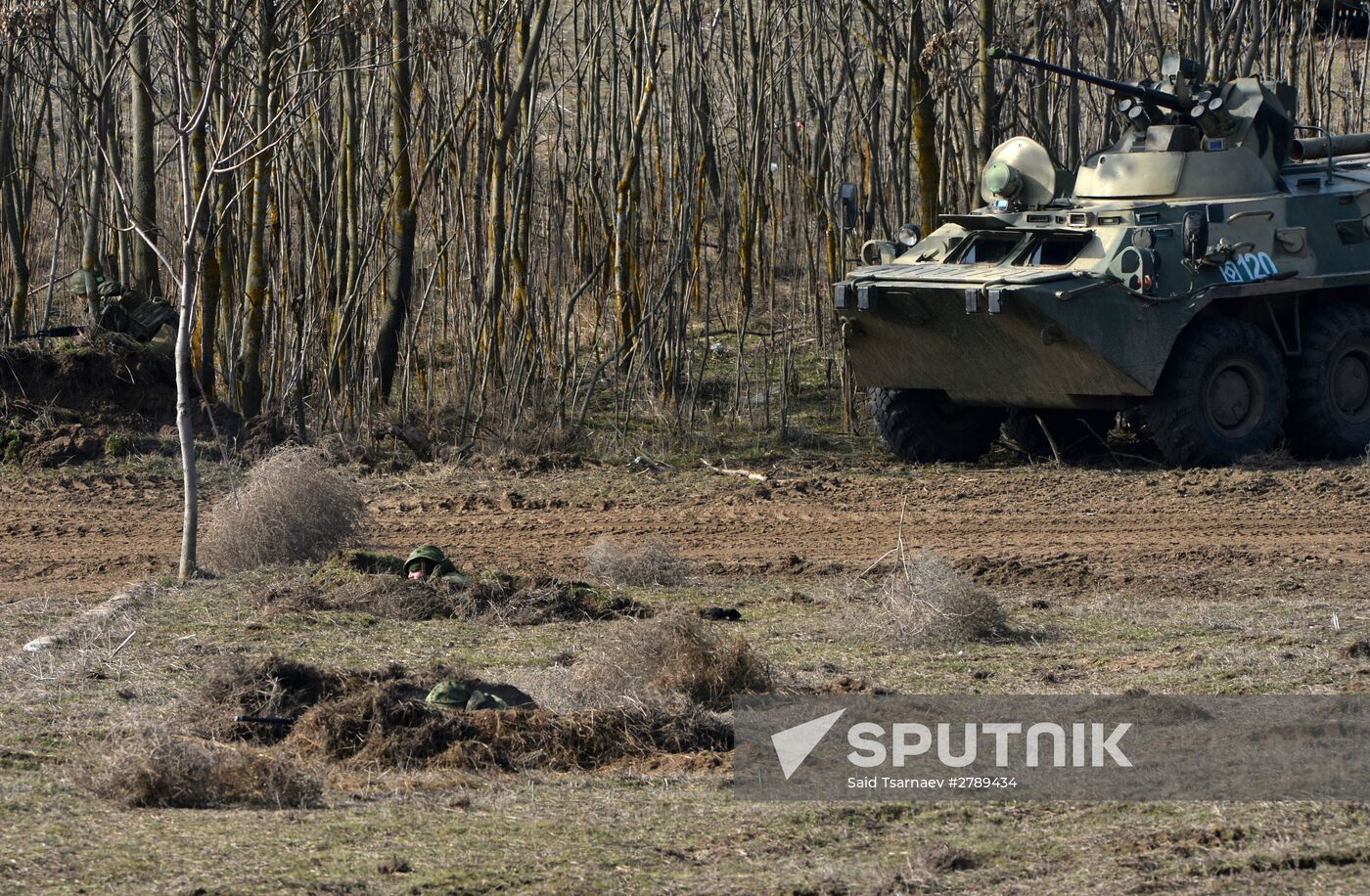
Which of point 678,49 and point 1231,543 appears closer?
point 1231,543

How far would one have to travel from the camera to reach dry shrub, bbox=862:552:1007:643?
700 centimetres

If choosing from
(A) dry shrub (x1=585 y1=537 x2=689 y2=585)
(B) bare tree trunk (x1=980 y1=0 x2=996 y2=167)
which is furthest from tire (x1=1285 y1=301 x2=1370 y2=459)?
(A) dry shrub (x1=585 y1=537 x2=689 y2=585)

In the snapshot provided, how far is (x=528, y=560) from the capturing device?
9.18 m

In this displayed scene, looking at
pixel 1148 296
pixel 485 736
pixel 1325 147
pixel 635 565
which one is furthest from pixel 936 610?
pixel 1325 147

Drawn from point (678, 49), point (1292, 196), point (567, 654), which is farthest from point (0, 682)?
point (678, 49)

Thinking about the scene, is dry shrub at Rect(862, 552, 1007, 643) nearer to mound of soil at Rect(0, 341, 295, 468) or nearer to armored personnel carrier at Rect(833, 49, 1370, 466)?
armored personnel carrier at Rect(833, 49, 1370, 466)

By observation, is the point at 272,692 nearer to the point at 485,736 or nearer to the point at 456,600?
the point at 485,736

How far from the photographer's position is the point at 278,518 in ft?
→ 28.6

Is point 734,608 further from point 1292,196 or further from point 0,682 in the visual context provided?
point 1292,196

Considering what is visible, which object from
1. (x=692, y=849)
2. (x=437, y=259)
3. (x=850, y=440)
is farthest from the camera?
(x=850, y=440)

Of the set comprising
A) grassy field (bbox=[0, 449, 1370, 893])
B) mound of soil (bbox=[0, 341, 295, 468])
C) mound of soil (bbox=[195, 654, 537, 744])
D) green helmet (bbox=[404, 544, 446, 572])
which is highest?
mound of soil (bbox=[0, 341, 295, 468])

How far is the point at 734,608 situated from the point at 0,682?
3128 millimetres

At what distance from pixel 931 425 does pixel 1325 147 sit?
3.63 metres

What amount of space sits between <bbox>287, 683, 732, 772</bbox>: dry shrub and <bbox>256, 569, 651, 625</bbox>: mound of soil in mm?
2128
